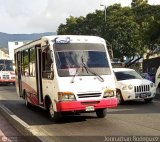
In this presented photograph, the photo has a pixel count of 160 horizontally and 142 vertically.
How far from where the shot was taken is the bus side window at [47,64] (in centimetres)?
1366

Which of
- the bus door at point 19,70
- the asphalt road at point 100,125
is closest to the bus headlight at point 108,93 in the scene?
the asphalt road at point 100,125

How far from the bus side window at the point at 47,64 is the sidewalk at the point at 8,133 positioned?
1882 millimetres

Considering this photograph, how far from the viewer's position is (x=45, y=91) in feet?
47.1

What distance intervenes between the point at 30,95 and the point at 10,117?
3.42 meters

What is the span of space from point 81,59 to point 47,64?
3.64ft

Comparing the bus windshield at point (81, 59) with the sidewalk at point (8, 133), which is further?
the bus windshield at point (81, 59)

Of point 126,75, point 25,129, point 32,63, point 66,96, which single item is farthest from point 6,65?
point 25,129

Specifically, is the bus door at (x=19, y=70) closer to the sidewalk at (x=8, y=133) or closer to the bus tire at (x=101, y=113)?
the sidewalk at (x=8, y=133)

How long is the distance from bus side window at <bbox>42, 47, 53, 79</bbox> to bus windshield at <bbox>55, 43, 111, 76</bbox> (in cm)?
31

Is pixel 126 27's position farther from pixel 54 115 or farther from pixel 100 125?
pixel 100 125

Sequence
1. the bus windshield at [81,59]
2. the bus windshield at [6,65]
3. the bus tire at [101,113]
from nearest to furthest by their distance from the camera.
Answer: the bus windshield at [81,59] → the bus tire at [101,113] → the bus windshield at [6,65]

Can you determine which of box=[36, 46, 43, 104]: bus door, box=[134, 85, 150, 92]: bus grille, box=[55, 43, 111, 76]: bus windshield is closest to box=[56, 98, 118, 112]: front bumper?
box=[55, 43, 111, 76]: bus windshield

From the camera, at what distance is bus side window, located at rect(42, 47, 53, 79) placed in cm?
1366

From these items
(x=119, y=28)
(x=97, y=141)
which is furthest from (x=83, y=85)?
(x=119, y=28)
